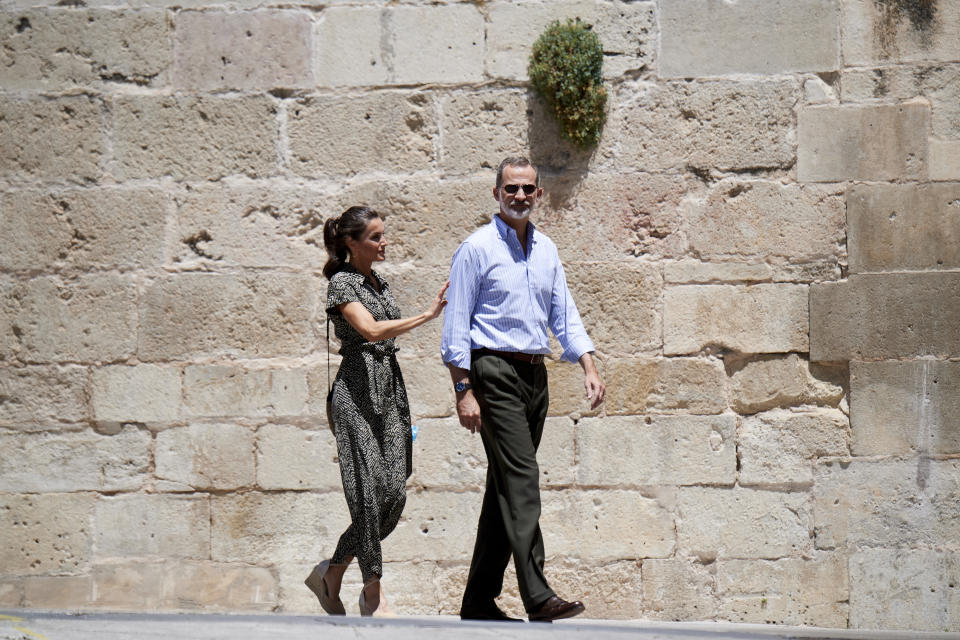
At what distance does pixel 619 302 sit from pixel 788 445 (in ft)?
3.58

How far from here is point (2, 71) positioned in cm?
604

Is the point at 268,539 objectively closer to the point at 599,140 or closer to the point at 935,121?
the point at 599,140

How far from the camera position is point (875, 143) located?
5.84 m

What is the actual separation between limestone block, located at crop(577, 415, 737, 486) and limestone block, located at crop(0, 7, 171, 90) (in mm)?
2909

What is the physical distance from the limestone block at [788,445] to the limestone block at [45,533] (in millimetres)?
3293

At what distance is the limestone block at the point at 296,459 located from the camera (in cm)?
588

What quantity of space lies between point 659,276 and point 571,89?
1.02 metres

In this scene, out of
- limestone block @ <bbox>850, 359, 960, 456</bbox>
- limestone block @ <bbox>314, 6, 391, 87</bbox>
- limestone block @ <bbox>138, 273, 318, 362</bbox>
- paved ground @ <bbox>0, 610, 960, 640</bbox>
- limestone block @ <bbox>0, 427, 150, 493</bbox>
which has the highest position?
limestone block @ <bbox>314, 6, 391, 87</bbox>

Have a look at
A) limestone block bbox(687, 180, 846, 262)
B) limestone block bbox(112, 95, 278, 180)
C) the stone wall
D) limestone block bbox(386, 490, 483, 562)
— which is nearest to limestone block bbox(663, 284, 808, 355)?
the stone wall

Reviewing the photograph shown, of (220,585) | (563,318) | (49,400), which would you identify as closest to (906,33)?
(563,318)

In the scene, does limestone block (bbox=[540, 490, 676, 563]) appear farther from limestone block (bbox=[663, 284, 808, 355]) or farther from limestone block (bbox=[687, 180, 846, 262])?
limestone block (bbox=[687, 180, 846, 262])

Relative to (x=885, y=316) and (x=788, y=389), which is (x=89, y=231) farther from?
(x=885, y=316)

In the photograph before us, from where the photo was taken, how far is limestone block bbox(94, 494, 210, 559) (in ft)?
19.2

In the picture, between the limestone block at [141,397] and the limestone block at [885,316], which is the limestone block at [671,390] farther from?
the limestone block at [141,397]
